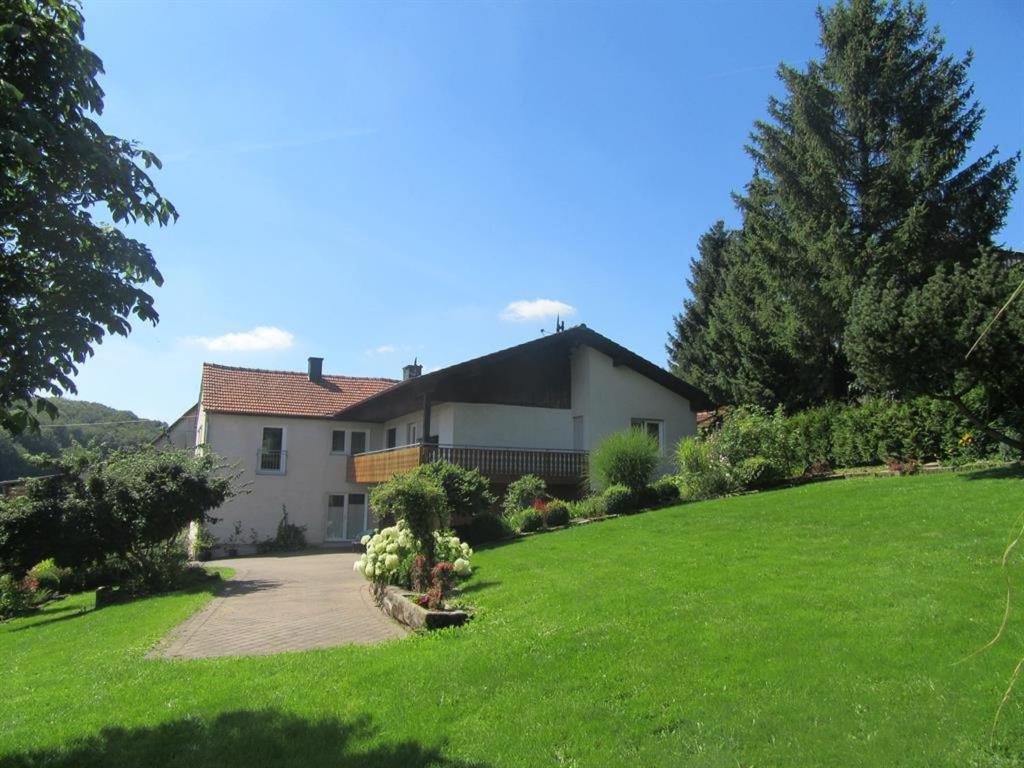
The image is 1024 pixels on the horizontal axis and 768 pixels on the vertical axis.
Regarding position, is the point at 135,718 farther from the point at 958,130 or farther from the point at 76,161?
the point at 958,130

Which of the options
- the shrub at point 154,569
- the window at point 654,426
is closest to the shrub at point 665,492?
the window at point 654,426

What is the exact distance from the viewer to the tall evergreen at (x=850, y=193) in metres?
23.2

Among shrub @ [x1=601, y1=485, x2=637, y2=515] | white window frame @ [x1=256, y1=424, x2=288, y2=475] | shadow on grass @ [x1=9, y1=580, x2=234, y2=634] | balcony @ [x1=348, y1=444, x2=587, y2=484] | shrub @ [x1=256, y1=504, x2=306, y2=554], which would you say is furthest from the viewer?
white window frame @ [x1=256, y1=424, x2=288, y2=475]

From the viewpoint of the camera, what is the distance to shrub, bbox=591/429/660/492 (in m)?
19.6

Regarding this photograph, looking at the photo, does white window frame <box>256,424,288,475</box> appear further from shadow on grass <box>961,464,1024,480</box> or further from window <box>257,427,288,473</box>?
shadow on grass <box>961,464,1024,480</box>

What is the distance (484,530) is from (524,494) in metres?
2.86

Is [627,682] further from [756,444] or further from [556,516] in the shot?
[756,444]

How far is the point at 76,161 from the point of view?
198 inches

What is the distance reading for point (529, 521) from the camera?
18125 mm

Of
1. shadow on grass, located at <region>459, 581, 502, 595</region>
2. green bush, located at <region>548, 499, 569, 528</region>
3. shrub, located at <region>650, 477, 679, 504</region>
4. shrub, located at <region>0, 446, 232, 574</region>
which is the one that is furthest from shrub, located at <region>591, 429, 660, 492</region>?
shrub, located at <region>0, 446, 232, 574</region>

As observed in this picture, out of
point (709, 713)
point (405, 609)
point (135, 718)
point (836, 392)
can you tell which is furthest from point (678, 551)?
point (836, 392)

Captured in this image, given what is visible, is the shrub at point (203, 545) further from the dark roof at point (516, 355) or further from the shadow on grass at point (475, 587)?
the shadow on grass at point (475, 587)

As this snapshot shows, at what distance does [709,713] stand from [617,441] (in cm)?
1534

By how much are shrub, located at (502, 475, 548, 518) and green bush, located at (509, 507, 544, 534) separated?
171cm
